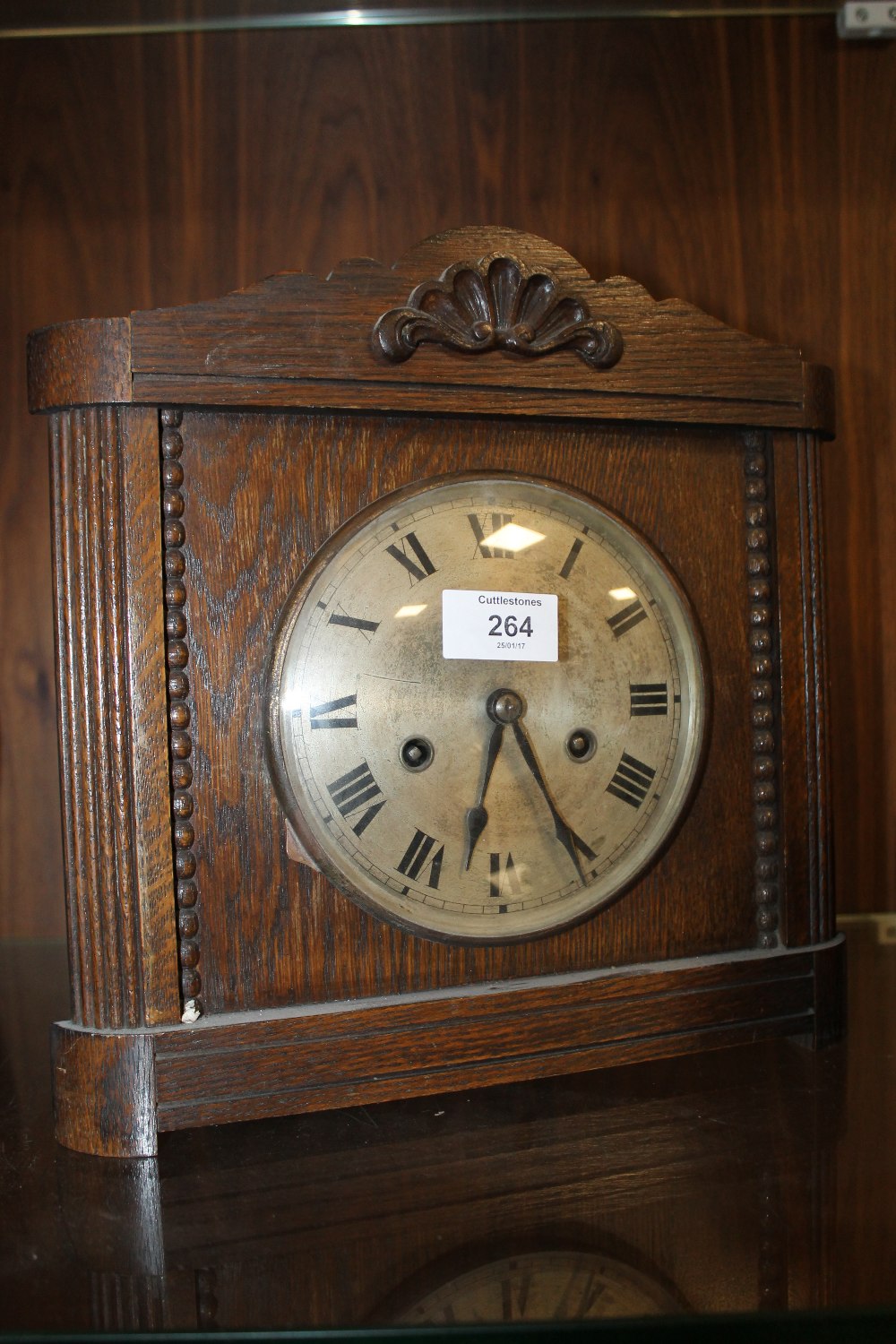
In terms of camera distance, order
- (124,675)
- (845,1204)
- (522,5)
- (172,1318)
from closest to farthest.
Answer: (172,1318) < (845,1204) < (124,675) < (522,5)

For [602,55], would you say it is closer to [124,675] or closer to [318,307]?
[318,307]

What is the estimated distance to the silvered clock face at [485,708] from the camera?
3.04ft

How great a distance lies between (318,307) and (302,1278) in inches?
25.4

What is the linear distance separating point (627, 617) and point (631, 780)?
0.13 meters

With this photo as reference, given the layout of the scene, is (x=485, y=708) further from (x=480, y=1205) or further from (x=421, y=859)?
(x=480, y=1205)

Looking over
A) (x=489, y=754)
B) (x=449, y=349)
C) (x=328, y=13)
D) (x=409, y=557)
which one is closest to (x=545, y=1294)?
(x=489, y=754)

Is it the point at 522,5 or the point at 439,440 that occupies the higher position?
the point at 522,5

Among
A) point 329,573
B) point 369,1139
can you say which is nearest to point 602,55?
point 329,573

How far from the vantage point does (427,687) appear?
0.95 m

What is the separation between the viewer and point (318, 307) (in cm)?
92

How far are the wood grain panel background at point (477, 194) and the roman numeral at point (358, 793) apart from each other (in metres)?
0.59

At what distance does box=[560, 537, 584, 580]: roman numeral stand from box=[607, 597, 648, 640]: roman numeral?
5 centimetres

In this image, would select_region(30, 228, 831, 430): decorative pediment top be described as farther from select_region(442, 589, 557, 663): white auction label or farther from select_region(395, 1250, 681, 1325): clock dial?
select_region(395, 1250, 681, 1325): clock dial

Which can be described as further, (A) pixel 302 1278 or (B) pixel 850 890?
(B) pixel 850 890
